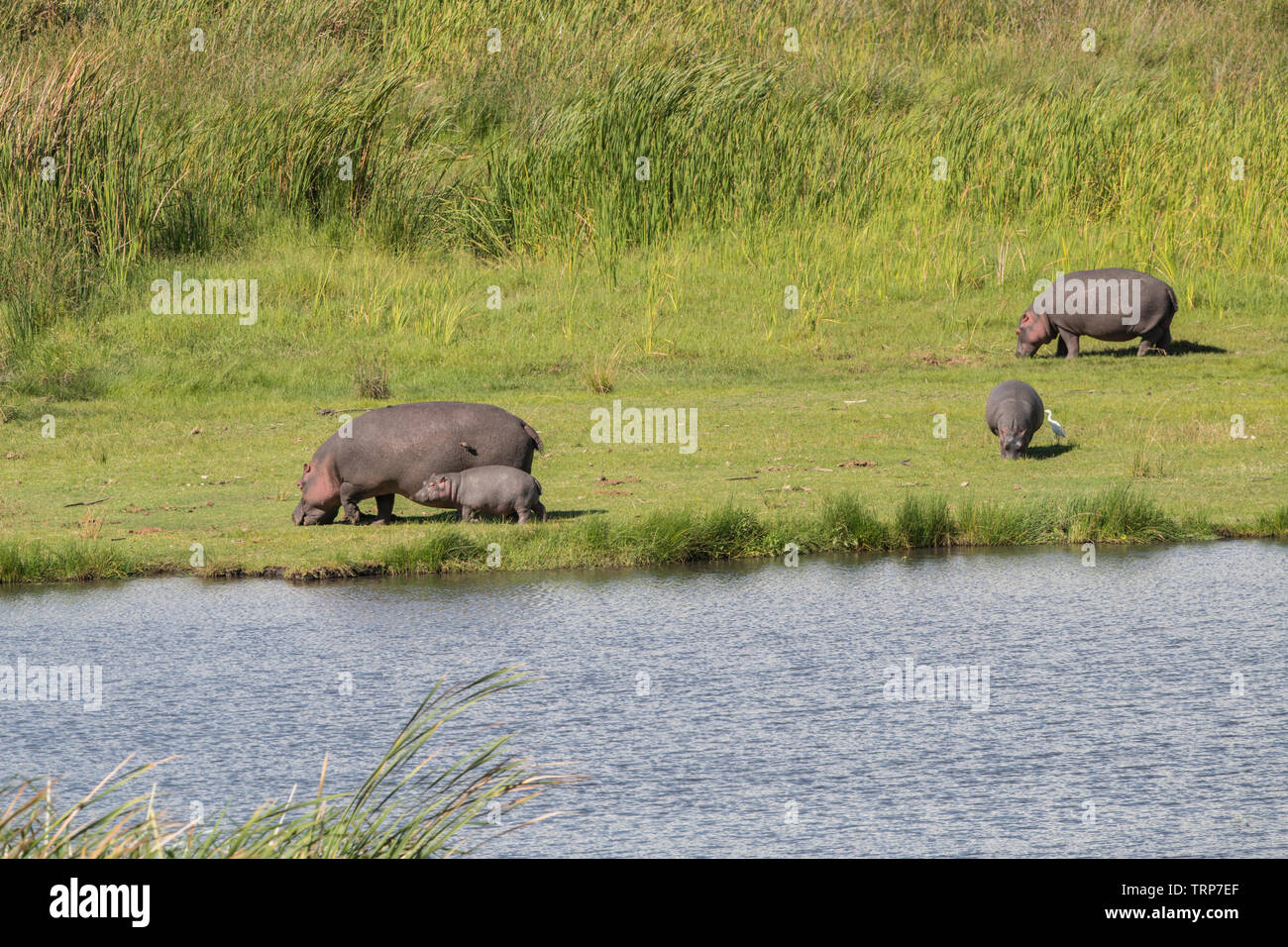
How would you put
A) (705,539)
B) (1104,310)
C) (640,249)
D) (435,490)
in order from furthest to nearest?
1. (640,249)
2. (1104,310)
3. (435,490)
4. (705,539)

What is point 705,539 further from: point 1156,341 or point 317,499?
point 1156,341

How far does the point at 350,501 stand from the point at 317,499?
267 millimetres

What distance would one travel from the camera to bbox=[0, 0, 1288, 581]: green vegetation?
16.2 meters

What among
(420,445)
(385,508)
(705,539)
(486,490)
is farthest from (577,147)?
(705,539)

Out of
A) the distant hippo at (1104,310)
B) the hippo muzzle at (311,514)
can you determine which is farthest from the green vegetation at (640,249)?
the distant hippo at (1104,310)

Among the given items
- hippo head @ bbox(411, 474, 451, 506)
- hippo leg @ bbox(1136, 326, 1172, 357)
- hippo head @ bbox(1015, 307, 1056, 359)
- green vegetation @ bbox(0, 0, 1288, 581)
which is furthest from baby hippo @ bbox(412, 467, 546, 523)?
hippo leg @ bbox(1136, 326, 1172, 357)

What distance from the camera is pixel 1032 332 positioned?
71.5ft

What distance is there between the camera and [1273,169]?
27.0 metres

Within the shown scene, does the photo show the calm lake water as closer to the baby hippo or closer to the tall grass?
the baby hippo

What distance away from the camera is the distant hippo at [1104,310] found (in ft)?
69.9

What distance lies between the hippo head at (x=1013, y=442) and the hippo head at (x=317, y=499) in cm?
638

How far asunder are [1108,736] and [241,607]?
5.97 metres
